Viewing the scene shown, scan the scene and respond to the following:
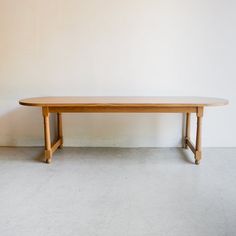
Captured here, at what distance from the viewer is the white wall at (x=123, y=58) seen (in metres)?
3.12

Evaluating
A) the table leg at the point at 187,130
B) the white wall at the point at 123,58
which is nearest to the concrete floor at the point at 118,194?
the table leg at the point at 187,130

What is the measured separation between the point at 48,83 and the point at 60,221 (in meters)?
2.04

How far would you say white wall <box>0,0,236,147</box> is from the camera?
10.2 ft

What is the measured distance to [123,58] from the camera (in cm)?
322

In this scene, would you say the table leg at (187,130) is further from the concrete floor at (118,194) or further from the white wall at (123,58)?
the concrete floor at (118,194)

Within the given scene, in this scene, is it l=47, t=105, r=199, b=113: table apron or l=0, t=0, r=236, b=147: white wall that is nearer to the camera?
l=47, t=105, r=199, b=113: table apron

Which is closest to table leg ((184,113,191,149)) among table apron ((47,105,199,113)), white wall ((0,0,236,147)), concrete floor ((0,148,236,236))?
white wall ((0,0,236,147))

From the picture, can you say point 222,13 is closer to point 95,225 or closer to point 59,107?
point 59,107

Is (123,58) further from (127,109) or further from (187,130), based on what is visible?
(187,130)

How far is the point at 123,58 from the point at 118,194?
177cm

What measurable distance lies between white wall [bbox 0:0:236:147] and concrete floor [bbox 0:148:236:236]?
43 centimetres

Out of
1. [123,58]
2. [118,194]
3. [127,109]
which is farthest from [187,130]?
[118,194]

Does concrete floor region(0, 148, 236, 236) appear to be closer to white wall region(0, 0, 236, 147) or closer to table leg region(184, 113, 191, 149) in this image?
table leg region(184, 113, 191, 149)

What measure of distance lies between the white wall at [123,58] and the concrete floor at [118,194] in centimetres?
43
